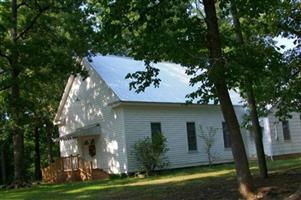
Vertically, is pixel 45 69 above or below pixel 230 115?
above

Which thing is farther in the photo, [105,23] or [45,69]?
[45,69]

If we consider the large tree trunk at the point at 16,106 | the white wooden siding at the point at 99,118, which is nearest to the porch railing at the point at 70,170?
the white wooden siding at the point at 99,118

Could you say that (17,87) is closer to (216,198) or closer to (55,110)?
(55,110)

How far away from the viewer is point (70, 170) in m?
31.5

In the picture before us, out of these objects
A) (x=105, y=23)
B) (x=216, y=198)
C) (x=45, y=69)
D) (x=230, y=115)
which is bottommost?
(x=216, y=198)

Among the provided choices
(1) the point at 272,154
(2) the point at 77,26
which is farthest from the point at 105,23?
(1) the point at 272,154

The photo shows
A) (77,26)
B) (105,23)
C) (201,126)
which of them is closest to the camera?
(105,23)

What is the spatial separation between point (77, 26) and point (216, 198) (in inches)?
689

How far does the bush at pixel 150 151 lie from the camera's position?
90.2 ft

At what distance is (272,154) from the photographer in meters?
35.3

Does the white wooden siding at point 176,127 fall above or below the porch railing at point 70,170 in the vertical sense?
above

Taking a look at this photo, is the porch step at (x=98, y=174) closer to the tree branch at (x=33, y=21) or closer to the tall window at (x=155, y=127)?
the tall window at (x=155, y=127)

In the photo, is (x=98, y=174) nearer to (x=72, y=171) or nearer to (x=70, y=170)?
(x=72, y=171)

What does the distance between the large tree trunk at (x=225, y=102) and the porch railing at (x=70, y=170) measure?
18492 millimetres
